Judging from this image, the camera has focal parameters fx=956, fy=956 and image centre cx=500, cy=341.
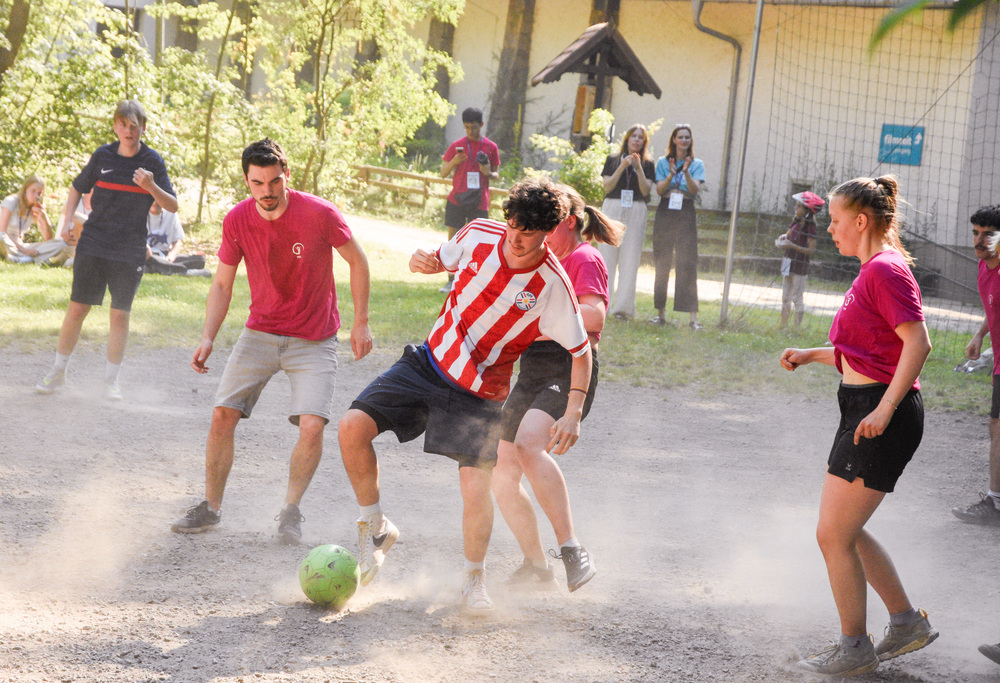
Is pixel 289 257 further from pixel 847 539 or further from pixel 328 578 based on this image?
pixel 847 539

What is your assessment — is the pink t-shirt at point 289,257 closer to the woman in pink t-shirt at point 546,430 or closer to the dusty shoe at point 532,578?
→ the woman in pink t-shirt at point 546,430

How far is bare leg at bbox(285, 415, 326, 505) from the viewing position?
182 inches

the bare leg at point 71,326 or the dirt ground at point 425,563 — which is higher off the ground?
the bare leg at point 71,326

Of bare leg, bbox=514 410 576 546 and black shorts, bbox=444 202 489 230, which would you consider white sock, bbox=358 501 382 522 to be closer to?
bare leg, bbox=514 410 576 546

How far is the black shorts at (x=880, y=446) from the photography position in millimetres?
3438

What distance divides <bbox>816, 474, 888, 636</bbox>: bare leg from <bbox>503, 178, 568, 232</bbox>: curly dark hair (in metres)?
1.43

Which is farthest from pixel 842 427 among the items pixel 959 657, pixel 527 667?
pixel 527 667

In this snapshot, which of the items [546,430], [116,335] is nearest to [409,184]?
[116,335]

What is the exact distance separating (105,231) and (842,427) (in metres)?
5.37

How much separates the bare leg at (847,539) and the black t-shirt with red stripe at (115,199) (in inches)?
201

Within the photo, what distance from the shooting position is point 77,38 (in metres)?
12.7

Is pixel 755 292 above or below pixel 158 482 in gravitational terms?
above

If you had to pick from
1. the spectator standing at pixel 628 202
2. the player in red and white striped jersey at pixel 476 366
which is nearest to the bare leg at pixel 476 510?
the player in red and white striped jersey at pixel 476 366

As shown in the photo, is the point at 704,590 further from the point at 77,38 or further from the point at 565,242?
the point at 77,38
